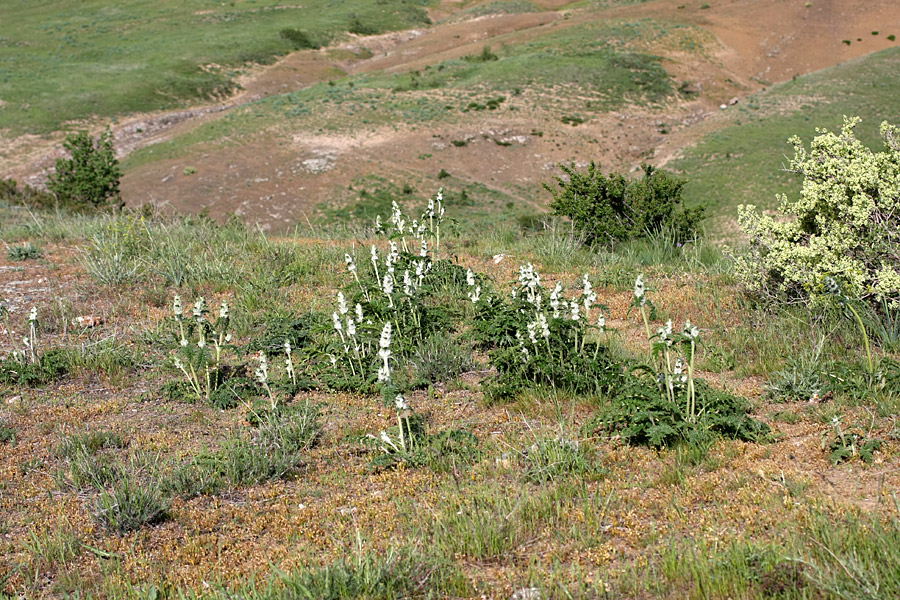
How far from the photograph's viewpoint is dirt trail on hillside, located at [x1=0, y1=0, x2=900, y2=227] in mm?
24531

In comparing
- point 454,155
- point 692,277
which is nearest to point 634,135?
point 454,155

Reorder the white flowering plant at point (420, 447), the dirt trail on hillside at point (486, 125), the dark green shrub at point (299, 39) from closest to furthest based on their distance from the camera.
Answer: the white flowering plant at point (420, 447)
the dirt trail on hillside at point (486, 125)
the dark green shrub at point (299, 39)

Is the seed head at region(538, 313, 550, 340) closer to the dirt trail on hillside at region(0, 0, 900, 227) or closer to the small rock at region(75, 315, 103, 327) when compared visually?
the small rock at region(75, 315, 103, 327)

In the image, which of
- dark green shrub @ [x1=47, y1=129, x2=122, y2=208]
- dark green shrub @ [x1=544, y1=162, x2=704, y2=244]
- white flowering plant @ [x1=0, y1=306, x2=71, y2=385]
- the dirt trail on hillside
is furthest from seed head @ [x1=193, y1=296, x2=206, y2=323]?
dark green shrub @ [x1=47, y1=129, x2=122, y2=208]

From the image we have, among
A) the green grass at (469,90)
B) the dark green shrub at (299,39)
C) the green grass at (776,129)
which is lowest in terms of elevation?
the green grass at (776,129)

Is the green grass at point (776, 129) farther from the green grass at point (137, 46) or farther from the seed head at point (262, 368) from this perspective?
the green grass at point (137, 46)

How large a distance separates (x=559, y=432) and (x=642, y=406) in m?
0.48

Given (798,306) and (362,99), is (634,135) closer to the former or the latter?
(362,99)

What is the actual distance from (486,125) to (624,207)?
1851 centimetres

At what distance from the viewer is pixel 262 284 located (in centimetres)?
735

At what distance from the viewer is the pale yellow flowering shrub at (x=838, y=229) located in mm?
5211

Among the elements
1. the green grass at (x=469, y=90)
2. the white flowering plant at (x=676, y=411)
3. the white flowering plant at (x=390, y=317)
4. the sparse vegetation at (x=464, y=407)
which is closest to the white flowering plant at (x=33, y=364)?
the sparse vegetation at (x=464, y=407)

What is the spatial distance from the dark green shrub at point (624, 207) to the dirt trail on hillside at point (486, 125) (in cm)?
1256

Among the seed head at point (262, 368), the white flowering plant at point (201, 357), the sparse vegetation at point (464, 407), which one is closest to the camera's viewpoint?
the sparse vegetation at point (464, 407)
